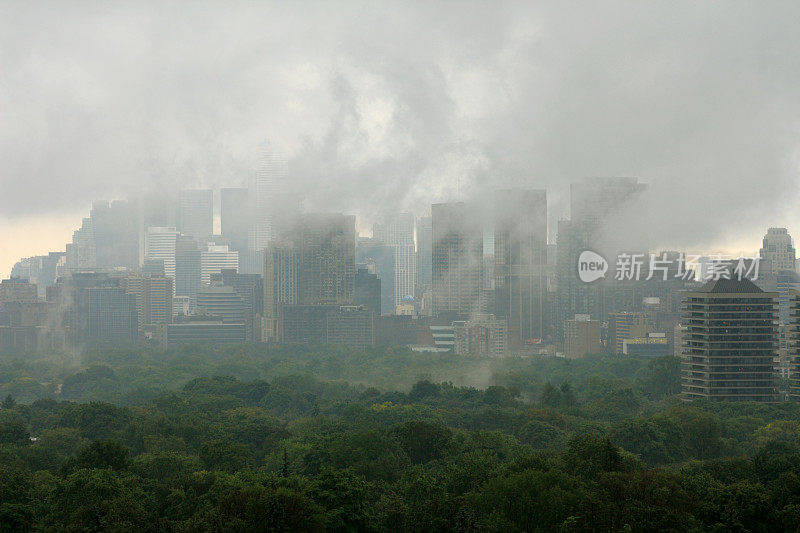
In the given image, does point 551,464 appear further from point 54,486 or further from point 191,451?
point 191,451

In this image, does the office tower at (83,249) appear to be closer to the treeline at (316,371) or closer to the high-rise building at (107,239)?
the high-rise building at (107,239)

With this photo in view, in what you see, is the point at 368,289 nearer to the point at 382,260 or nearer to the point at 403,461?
the point at 382,260

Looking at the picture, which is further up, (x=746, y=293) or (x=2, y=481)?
(x=746, y=293)

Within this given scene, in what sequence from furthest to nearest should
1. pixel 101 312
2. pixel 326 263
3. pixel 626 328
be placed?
pixel 101 312 → pixel 326 263 → pixel 626 328

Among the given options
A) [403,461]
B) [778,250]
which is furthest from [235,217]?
[403,461]

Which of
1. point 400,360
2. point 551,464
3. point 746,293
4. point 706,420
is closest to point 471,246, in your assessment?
point 400,360

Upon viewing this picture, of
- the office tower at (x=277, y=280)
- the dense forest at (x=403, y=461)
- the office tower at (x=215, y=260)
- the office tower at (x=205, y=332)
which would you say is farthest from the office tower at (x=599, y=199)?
the office tower at (x=215, y=260)

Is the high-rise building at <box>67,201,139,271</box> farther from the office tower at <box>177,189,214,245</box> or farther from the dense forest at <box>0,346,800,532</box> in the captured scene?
the dense forest at <box>0,346,800,532</box>
